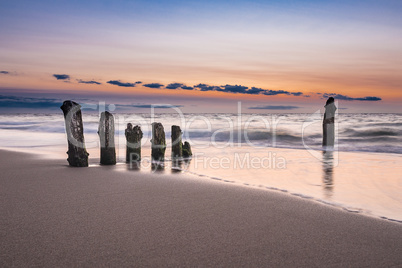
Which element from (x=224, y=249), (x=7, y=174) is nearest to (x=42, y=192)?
(x=7, y=174)

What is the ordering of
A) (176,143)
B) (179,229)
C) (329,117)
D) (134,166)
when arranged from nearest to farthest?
(179,229), (134,166), (176,143), (329,117)

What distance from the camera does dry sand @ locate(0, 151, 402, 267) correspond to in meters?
2.80

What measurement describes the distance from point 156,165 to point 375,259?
6229mm

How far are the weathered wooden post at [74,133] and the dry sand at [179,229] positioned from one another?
2013mm

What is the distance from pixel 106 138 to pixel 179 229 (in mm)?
5158

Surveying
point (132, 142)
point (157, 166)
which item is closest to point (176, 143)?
point (132, 142)

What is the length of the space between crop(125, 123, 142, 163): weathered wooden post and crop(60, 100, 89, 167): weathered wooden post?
4.59ft

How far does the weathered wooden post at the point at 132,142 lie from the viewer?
872cm

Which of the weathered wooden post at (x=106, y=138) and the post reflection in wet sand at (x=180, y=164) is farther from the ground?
the weathered wooden post at (x=106, y=138)

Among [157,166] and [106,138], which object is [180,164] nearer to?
[157,166]

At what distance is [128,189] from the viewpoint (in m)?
5.36

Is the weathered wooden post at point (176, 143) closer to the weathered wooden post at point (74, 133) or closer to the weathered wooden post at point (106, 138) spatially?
the weathered wooden post at point (106, 138)

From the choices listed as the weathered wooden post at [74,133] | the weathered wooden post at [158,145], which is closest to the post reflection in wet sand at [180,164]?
the weathered wooden post at [158,145]

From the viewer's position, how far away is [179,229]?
3.47m
